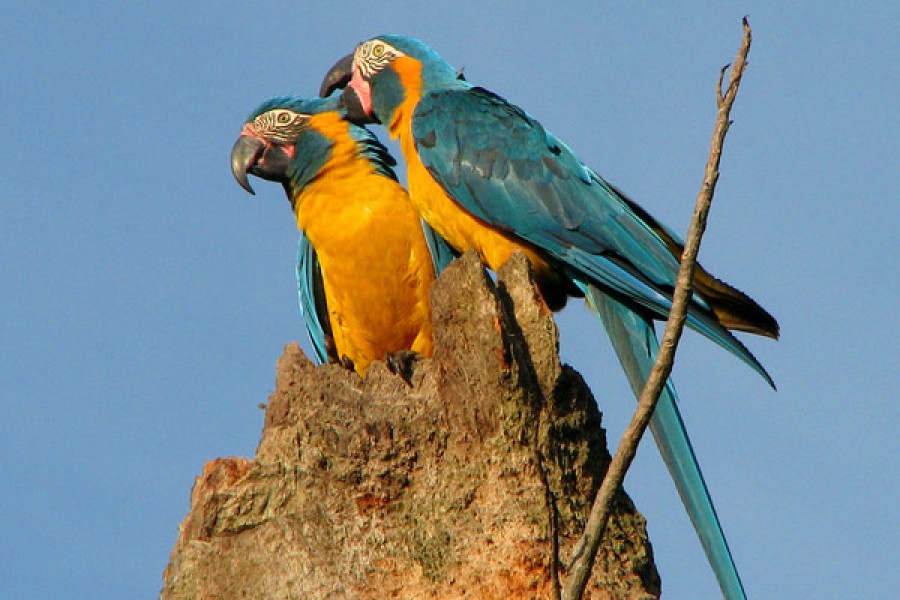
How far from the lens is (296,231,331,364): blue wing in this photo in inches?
208

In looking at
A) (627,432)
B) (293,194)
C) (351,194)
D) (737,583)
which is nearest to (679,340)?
(627,432)

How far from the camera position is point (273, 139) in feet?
17.6

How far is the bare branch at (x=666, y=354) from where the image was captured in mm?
2463

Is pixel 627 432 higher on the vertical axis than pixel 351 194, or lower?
lower

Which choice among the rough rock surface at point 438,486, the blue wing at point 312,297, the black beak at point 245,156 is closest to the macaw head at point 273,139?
the black beak at point 245,156

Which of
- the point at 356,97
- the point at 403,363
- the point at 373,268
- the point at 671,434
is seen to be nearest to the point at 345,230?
the point at 373,268

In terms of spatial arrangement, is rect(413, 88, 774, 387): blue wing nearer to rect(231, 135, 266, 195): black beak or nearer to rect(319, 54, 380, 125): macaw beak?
rect(319, 54, 380, 125): macaw beak

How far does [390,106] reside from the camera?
5.09 meters

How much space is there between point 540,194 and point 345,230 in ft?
2.87

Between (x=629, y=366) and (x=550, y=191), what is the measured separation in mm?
836

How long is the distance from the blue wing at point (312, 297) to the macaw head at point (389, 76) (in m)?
0.64

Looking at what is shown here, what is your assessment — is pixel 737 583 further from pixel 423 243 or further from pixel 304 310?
pixel 304 310

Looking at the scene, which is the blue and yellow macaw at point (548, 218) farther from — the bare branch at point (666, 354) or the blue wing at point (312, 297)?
the bare branch at point (666, 354)

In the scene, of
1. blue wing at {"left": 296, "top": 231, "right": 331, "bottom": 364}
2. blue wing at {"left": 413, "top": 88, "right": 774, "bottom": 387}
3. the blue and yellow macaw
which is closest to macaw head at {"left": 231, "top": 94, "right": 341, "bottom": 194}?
blue wing at {"left": 296, "top": 231, "right": 331, "bottom": 364}
